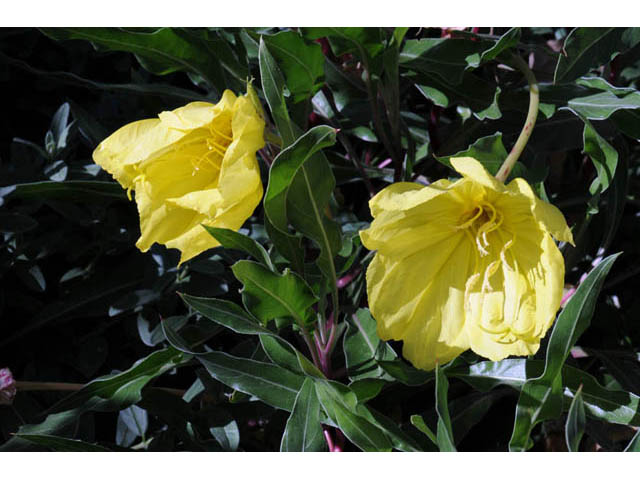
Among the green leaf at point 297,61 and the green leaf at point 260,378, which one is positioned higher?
the green leaf at point 297,61

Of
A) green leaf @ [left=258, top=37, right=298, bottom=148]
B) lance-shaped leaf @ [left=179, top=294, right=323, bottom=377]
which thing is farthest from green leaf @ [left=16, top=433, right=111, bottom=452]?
green leaf @ [left=258, top=37, right=298, bottom=148]

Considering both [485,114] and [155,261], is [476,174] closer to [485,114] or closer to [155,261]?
[485,114]

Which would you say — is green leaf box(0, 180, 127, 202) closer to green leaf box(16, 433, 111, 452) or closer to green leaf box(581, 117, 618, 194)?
green leaf box(16, 433, 111, 452)

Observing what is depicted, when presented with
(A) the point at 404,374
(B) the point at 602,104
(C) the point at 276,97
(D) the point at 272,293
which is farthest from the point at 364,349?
(B) the point at 602,104

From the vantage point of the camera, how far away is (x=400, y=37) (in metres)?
1.24

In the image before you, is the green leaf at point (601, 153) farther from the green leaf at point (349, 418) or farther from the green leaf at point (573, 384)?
the green leaf at point (349, 418)

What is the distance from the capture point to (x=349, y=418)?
1088 millimetres

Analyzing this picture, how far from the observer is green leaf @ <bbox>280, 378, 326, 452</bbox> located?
44.2 inches

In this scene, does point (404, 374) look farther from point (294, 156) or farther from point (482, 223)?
point (294, 156)

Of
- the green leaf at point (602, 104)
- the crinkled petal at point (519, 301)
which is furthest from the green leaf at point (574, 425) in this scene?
the green leaf at point (602, 104)

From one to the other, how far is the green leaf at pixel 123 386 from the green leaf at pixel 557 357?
0.56m

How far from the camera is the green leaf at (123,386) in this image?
1279 millimetres

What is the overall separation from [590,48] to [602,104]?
10 centimetres

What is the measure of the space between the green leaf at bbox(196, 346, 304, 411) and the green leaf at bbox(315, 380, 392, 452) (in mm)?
85
